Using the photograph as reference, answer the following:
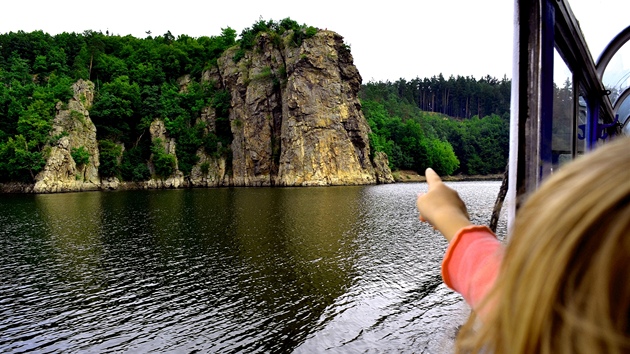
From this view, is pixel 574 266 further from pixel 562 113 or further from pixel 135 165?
pixel 135 165

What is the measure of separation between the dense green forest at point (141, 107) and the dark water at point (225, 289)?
46085 millimetres

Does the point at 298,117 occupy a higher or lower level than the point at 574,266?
higher

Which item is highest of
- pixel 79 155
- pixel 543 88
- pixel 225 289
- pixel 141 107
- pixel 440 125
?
pixel 440 125

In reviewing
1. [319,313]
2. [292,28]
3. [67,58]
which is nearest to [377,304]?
[319,313]

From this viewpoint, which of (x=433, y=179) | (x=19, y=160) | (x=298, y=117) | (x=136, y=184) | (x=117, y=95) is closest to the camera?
(x=433, y=179)

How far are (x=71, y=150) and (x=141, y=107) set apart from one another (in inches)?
615

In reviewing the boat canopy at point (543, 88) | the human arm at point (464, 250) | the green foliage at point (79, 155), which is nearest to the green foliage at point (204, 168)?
the green foliage at point (79, 155)

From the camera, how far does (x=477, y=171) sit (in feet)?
326

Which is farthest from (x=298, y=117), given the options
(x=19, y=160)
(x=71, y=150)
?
(x=19, y=160)

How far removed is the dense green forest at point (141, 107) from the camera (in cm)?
6222

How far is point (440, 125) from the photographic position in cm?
11012

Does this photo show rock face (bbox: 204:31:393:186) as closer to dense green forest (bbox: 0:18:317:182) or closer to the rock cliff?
the rock cliff

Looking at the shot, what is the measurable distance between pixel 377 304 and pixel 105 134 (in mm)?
70588

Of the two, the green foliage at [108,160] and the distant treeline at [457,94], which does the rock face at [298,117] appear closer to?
the green foliage at [108,160]
